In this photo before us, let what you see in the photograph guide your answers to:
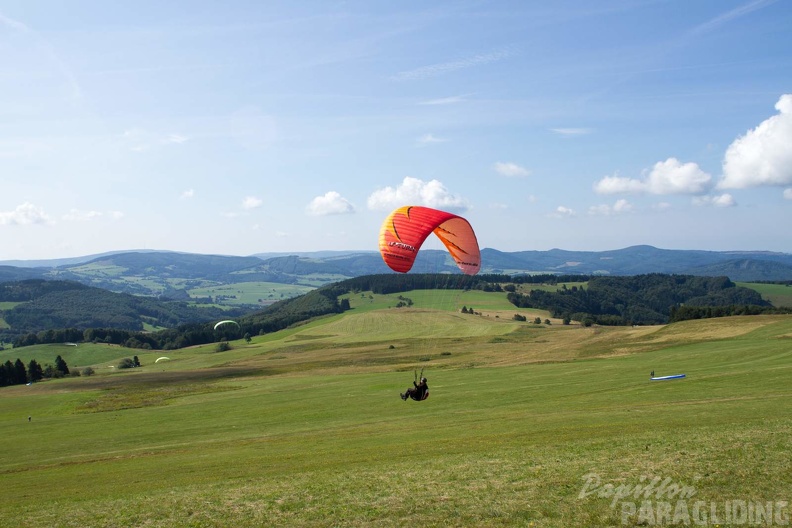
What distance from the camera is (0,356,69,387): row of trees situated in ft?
252

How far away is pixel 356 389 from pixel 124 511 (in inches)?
1353

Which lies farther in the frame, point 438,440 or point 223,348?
point 223,348

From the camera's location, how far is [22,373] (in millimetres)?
79562

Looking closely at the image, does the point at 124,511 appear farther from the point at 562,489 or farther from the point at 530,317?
the point at 530,317

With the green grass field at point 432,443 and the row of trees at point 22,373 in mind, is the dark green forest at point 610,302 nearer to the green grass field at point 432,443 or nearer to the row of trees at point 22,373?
the green grass field at point 432,443

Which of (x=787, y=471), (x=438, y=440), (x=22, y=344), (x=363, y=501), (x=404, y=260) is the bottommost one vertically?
(x=22, y=344)

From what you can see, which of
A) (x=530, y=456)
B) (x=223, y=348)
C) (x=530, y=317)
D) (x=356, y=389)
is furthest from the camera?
(x=530, y=317)

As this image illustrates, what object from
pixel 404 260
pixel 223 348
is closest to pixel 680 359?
pixel 404 260

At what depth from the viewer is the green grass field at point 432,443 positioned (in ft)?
44.6

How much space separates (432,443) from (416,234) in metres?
11.3

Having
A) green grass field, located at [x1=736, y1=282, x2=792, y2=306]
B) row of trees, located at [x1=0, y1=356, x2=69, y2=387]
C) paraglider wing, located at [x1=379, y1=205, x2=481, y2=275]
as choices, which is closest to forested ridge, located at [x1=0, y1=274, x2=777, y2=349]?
green grass field, located at [x1=736, y1=282, x2=792, y2=306]

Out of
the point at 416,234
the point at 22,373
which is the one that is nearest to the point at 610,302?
the point at 22,373

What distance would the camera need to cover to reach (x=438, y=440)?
2519 centimetres

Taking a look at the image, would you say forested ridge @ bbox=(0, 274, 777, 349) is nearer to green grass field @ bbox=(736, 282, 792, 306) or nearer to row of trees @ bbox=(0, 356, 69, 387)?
green grass field @ bbox=(736, 282, 792, 306)
